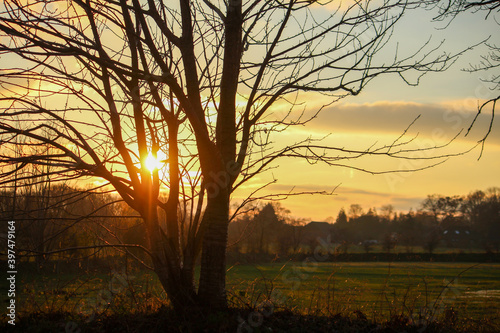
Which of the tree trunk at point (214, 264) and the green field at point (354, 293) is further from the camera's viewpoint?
the green field at point (354, 293)

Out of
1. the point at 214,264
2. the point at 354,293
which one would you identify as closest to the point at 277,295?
the point at 214,264

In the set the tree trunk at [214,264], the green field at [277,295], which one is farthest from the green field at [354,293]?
the tree trunk at [214,264]

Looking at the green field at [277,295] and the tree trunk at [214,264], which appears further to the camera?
the green field at [277,295]

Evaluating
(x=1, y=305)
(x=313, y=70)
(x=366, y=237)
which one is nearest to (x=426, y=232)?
(x=366, y=237)

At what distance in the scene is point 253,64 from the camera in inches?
192

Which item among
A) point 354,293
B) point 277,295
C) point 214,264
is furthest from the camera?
point 354,293

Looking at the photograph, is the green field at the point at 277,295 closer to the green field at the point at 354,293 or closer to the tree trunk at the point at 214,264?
the green field at the point at 354,293

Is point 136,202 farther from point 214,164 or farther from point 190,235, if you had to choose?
point 214,164

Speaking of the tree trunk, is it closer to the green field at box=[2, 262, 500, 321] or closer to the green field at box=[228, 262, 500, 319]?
the green field at box=[2, 262, 500, 321]

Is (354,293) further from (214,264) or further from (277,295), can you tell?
(214,264)

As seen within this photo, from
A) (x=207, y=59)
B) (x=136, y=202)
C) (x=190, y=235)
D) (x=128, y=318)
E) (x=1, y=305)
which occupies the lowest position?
(x=1, y=305)

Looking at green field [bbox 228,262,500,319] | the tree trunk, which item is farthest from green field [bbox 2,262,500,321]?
the tree trunk

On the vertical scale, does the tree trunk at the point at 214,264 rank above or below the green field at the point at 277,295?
above

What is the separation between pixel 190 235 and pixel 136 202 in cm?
73
